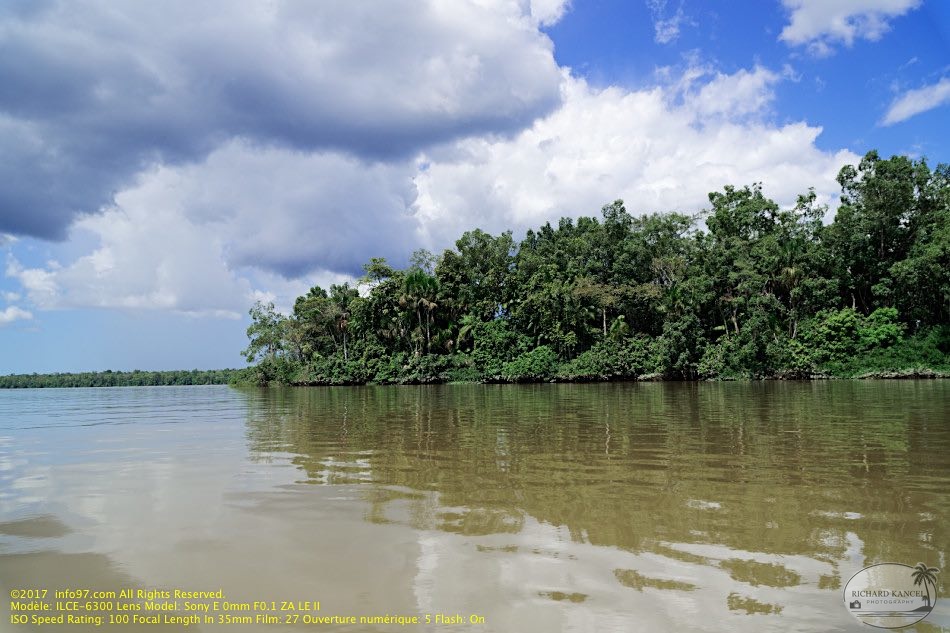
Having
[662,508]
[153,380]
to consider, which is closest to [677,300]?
[662,508]

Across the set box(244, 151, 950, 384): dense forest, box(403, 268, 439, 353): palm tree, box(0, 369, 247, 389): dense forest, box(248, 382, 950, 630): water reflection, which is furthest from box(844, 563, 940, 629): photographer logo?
box(0, 369, 247, 389): dense forest

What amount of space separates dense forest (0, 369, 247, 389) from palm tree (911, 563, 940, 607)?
321 ft

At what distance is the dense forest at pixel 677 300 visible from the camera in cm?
3475

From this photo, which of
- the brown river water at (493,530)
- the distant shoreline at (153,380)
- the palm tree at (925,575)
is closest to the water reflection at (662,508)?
the brown river water at (493,530)

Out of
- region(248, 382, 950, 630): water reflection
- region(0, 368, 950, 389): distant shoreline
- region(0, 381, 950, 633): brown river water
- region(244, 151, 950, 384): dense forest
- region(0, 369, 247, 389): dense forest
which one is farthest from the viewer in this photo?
region(0, 369, 247, 389): dense forest

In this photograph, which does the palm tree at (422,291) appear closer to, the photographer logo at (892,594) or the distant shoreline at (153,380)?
the distant shoreline at (153,380)

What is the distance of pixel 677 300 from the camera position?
38375mm

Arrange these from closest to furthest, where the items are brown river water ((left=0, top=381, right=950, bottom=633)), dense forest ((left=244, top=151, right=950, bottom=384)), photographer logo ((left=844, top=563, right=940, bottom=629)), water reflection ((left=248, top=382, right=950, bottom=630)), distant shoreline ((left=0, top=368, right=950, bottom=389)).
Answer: photographer logo ((left=844, top=563, right=940, bottom=629)), brown river water ((left=0, top=381, right=950, bottom=633)), water reflection ((left=248, top=382, right=950, bottom=630)), dense forest ((left=244, top=151, right=950, bottom=384)), distant shoreline ((left=0, top=368, right=950, bottom=389))

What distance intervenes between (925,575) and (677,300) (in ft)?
121

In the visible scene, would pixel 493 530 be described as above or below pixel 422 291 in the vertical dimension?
below

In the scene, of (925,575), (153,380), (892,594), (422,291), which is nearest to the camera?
(892,594)

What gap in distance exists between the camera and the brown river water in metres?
3.04

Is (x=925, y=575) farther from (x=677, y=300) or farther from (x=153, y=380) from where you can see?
(x=153, y=380)

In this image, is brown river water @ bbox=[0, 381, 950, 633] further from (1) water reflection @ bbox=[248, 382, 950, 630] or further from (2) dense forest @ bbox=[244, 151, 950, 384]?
(2) dense forest @ bbox=[244, 151, 950, 384]
